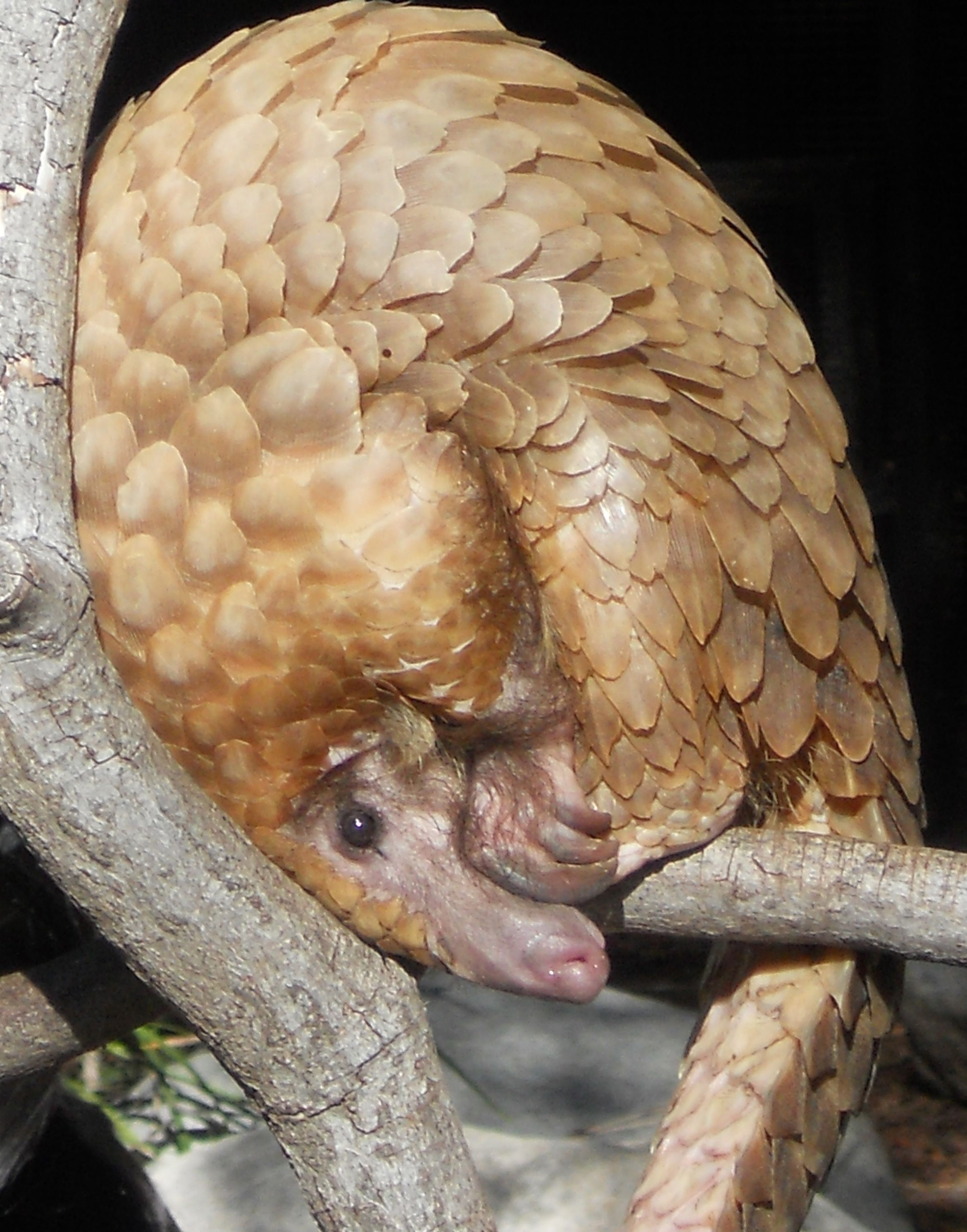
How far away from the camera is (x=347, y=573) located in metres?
0.81

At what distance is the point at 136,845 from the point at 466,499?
0.85 feet

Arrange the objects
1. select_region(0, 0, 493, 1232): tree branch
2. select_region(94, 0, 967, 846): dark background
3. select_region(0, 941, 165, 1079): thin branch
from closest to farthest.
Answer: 1. select_region(0, 0, 493, 1232): tree branch
2. select_region(0, 941, 165, 1079): thin branch
3. select_region(94, 0, 967, 846): dark background

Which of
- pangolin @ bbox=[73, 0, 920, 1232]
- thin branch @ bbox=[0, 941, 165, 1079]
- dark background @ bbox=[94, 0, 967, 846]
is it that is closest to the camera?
pangolin @ bbox=[73, 0, 920, 1232]

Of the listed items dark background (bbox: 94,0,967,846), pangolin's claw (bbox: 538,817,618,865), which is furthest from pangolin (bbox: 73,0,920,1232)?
dark background (bbox: 94,0,967,846)

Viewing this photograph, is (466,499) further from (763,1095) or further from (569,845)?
(763,1095)

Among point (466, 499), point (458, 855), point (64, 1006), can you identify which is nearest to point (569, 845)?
point (458, 855)

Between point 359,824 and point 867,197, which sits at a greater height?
point 359,824

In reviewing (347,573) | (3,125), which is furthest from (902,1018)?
(3,125)

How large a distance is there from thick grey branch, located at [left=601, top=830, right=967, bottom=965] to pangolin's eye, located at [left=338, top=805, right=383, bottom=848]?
162mm

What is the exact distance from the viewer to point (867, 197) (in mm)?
2396

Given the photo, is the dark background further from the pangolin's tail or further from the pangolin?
the pangolin's tail

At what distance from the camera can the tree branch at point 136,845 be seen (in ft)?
2.28

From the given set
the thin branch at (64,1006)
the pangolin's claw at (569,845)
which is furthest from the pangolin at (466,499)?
the thin branch at (64,1006)

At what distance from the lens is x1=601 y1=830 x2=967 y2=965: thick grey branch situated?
2.85ft
